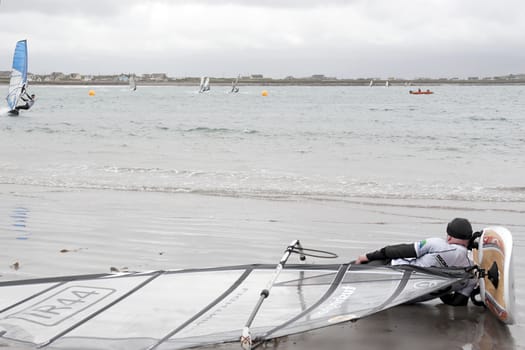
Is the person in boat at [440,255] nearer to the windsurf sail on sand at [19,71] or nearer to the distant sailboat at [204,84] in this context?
the windsurf sail on sand at [19,71]

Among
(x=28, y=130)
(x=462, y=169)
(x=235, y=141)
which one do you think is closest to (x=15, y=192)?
(x=462, y=169)

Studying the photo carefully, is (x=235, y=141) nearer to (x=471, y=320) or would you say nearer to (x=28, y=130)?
(x=28, y=130)

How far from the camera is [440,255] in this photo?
193 inches

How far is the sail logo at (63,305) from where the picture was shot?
4.16 m

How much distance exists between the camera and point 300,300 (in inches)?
170

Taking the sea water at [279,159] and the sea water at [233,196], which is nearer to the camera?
the sea water at [233,196]

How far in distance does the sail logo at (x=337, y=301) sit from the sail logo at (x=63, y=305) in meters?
1.54

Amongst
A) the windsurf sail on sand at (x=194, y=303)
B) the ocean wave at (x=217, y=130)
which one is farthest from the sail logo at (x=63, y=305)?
the ocean wave at (x=217, y=130)

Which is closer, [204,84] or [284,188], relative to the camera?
[284,188]

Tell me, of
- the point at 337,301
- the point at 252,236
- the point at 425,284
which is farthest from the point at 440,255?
the point at 252,236

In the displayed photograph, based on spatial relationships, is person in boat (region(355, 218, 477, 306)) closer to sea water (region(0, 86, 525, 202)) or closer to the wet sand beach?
the wet sand beach

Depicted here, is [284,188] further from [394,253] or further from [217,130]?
[217,130]

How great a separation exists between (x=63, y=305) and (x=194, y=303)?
2.86 ft

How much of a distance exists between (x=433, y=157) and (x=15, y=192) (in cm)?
1107
